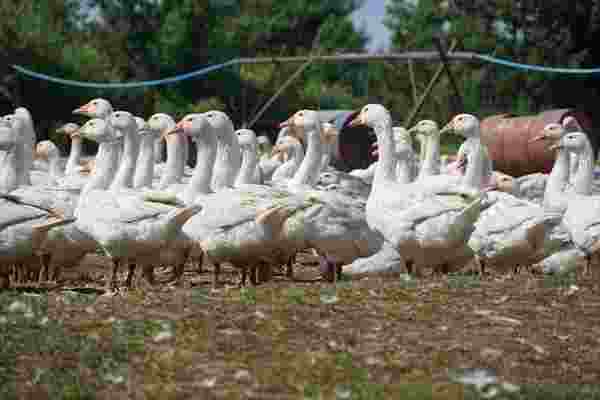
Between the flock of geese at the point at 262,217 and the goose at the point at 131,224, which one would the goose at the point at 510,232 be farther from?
the goose at the point at 131,224

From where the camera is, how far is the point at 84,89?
33219mm

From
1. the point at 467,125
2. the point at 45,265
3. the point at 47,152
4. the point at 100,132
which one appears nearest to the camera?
the point at 45,265

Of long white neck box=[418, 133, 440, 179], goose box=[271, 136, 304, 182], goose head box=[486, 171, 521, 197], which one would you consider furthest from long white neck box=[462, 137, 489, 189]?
goose box=[271, 136, 304, 182]

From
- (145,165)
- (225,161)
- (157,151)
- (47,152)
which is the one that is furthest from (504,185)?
(47,152)

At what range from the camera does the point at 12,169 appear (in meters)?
11.3

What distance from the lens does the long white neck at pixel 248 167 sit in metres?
13.6

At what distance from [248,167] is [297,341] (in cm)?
721

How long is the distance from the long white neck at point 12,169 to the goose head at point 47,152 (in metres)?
6.74

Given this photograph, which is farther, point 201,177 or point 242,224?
point 201,177

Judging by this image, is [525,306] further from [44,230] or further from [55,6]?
[55,6]

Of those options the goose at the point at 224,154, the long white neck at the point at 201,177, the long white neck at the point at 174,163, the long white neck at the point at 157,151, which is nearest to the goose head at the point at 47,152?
the long white neck at the point at 157,151

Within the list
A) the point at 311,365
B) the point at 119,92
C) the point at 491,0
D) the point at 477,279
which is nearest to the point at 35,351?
the point at 311,365

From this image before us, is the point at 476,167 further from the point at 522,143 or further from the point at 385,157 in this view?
the point at 522,143

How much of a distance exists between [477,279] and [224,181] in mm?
3489
